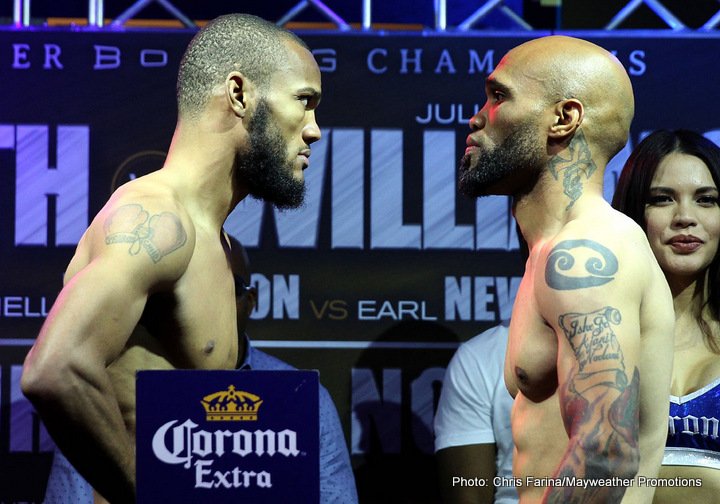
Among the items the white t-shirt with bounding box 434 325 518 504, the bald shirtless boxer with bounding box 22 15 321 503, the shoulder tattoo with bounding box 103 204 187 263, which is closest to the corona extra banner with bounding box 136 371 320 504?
the bald shirtless boxer with bounding box 22 15 321 503

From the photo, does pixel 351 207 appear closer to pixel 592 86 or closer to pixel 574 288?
pixel 592 86

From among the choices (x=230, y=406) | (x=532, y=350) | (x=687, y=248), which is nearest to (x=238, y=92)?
(x=532, y=350)

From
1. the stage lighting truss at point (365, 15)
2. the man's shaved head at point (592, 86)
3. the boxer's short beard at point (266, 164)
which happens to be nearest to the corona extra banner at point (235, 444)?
the boxer's short beard at point (266, 164)

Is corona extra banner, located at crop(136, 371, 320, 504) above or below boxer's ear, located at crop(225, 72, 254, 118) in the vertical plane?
below

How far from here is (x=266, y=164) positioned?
239cm

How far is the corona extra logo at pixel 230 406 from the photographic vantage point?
1.57 m

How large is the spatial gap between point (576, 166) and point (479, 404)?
1169mm

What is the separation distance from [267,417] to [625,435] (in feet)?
2.37

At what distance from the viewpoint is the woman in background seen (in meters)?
2.77

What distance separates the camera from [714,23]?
3.56 metres

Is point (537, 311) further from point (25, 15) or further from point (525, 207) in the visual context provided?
point (25, 15)

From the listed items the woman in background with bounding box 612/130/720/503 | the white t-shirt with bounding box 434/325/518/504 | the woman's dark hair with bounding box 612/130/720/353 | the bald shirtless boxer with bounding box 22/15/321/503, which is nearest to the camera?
the bald shirtless boxer with bounding box 22/15/321/503

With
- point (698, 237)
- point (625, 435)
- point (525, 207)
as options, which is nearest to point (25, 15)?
point (525, 207)

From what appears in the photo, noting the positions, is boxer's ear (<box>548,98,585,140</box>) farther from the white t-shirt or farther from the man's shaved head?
the white t-shirt
